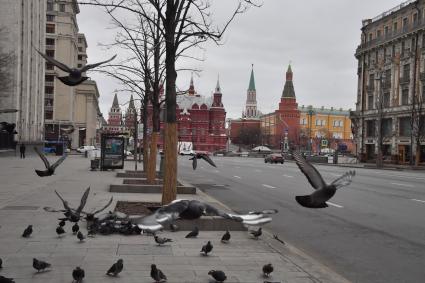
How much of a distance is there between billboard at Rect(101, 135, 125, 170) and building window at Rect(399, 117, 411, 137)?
44983 mm

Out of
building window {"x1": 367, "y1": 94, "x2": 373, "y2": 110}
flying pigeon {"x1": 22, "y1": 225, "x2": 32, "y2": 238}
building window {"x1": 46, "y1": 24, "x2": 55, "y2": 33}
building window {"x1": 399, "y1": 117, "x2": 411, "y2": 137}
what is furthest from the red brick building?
flying pigeon {"x1": 22, "y1": 225, "x2": 32, "y2": 238}

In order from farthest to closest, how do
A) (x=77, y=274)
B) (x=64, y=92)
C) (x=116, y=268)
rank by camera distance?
(x=64, y=92), (x=116, y=268), (x=77, y=274)

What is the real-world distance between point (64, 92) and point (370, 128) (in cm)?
5681

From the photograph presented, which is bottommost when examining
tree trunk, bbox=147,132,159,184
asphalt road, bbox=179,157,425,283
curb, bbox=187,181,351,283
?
asphalt road, bbox=179,157,425,283

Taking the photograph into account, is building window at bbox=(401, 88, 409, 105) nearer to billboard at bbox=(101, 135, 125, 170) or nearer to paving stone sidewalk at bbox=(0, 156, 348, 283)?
billboard at bbox=(101, 135, 125, 170)

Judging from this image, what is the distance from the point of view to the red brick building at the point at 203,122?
14262 centimetres

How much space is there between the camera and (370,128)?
77.4m

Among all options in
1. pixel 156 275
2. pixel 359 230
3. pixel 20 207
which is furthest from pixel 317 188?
pixel 20 207

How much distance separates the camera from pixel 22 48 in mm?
55500

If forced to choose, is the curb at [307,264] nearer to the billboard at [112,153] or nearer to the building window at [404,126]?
the billboard at [112,153]

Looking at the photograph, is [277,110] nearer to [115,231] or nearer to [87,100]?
[87,100]

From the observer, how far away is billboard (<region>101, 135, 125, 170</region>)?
3303 centimetres

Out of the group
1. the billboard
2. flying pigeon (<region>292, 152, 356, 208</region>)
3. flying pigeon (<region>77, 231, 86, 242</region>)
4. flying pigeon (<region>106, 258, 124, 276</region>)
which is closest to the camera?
flying pigeon (<region>292, 152, 356, 208</region>)

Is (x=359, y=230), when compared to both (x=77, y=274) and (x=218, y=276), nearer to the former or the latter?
(x=218, y=276)
